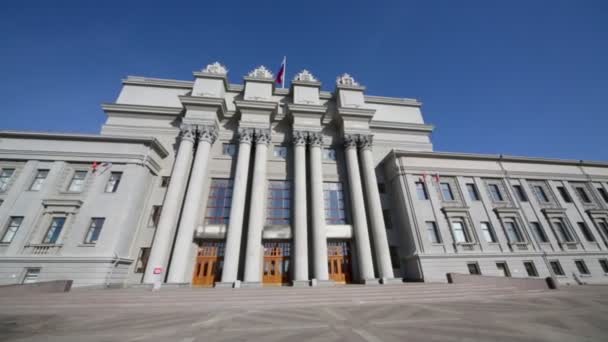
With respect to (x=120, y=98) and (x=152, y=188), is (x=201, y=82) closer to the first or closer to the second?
(x=120, y=98)

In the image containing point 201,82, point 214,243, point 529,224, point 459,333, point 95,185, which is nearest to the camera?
point 459,333

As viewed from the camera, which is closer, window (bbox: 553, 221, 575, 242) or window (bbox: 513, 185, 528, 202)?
window (bbox: 553, 221, 575, 242)

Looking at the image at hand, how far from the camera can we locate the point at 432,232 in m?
19.5

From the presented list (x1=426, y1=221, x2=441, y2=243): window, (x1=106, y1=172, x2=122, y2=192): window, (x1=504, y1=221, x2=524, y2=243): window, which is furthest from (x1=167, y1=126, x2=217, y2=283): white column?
(x1=504, y1=221, x2=524, y2=243): window

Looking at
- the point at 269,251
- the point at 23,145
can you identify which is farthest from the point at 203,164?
the point at 23,145

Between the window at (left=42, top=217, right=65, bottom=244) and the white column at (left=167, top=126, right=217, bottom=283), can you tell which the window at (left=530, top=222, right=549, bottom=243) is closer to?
the white column at (left=167, top=126, right=217, bottom=283)

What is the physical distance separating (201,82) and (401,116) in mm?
25904

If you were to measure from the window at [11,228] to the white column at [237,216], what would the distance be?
14.9 m

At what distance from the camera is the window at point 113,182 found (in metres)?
17.9

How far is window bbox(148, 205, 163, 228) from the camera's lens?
62.2ft

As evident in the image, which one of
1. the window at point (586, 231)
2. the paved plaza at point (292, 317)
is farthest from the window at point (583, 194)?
the paved plaza at point (292, 317)

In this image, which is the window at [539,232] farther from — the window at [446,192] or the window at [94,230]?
the window at [94,230]

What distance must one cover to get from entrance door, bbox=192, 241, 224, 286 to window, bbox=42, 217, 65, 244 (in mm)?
10001

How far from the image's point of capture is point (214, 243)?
62.1 ft
